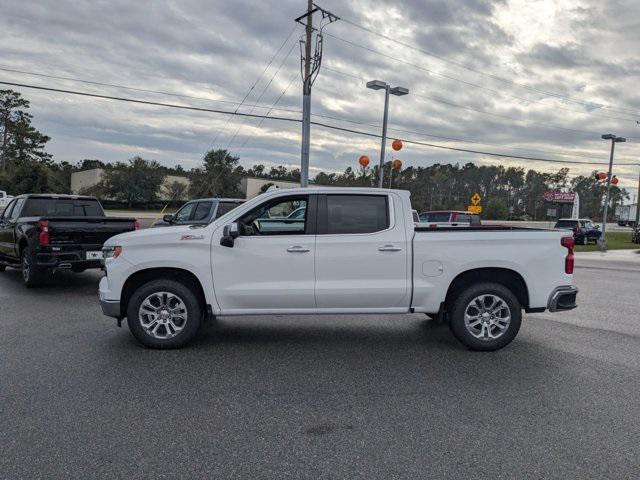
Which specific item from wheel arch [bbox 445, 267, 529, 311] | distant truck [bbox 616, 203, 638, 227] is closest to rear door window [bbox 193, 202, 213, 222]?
wheel arch [bbox 445, 267, 529, 311]

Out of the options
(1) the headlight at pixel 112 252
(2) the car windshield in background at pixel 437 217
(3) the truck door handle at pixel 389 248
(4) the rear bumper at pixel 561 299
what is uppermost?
(3) the truck door handle at pixel 389 248

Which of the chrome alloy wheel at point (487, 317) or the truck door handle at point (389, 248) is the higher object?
the truck door handle at point (389, 248)

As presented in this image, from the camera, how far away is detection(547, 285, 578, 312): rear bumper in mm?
6062

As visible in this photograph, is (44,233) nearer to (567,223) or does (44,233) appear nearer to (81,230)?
Answer: (81,230)

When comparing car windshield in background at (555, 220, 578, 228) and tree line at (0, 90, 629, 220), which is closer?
car windshield in background at (555, 220, 578, 228)

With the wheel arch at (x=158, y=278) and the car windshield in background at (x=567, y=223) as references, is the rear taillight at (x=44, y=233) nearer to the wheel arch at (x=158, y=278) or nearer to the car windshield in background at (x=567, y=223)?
the wheel arch at (x=158, y=278)

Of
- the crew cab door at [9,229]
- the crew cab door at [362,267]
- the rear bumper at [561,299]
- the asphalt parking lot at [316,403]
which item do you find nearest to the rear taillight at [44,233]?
the crew cab door at [9,229]

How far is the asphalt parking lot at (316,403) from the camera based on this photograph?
338 centimetres

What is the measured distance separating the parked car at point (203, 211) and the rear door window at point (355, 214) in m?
7.54

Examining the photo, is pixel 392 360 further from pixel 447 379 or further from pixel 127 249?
pixel 127 249

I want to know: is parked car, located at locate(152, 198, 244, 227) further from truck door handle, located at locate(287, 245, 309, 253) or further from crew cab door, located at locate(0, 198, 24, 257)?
truck door handle, located at locate(287, 245, 309, 253)

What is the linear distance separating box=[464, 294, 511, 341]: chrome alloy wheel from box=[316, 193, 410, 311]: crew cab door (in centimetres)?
76

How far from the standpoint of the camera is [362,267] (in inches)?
234

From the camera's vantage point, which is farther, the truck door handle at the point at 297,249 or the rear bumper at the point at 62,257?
the rear bumper at the point at 62,257
